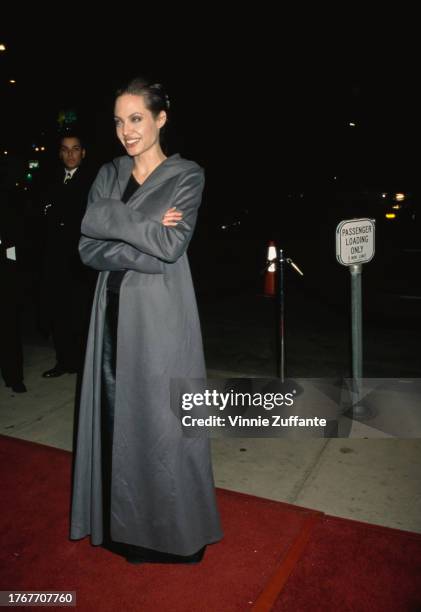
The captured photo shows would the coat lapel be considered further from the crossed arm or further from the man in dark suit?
the man in dark suit

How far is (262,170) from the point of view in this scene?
36.2 meters

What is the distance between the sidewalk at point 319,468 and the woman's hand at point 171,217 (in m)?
1.76

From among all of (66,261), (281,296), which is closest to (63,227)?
(66,261)

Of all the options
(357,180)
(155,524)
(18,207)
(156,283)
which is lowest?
(155,524)

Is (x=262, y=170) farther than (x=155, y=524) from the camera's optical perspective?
Yes

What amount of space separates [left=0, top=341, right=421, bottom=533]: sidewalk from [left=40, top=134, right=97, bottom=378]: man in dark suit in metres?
0.80

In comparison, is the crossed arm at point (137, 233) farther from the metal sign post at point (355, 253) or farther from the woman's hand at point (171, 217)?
the metal sign post at point (355, 253)

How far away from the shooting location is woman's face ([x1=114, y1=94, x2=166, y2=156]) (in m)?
2.06

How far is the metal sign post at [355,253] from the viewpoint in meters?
3.52

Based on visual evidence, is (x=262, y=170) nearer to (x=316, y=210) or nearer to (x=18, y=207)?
(x=316, y=210)

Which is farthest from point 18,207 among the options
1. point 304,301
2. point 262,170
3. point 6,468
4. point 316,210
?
point 262,170

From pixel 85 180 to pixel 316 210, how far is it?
22673mm
